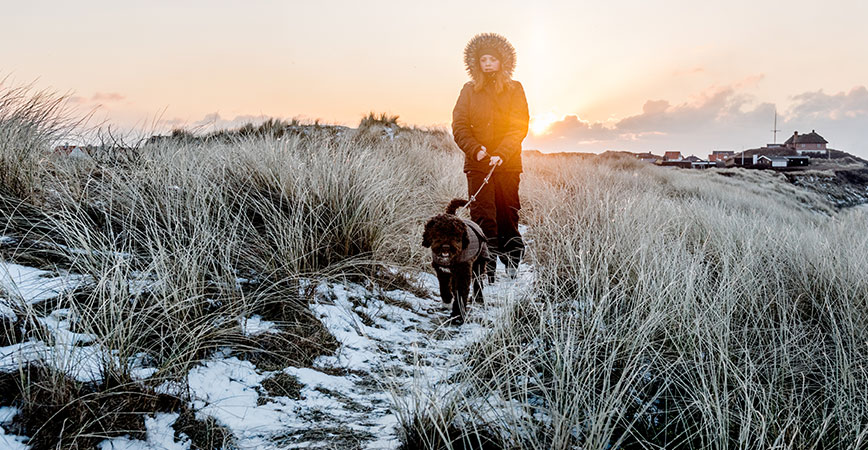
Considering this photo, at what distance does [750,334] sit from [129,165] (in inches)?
217

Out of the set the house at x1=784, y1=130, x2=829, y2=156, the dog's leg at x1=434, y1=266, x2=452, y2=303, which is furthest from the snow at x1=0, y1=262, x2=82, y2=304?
the house at x1=784, y1=130, x2=829, y2=156

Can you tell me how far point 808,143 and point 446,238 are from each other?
91119 mm

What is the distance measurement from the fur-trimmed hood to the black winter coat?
0.14 metres

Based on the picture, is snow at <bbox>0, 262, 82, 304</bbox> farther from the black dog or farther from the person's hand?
the person's hand

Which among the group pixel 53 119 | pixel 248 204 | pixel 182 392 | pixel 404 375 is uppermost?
pixel 53 119

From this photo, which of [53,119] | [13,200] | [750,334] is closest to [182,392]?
[13,200]

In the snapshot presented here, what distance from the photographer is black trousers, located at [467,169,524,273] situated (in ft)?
15.3

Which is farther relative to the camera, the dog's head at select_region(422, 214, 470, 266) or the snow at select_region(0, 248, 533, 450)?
Answer: the dog's head at select_region(422, 214, 470, 266)

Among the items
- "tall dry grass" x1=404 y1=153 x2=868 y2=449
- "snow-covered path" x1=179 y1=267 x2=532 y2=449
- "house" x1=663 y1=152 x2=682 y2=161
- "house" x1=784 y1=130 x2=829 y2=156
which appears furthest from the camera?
"house" x1=784 y1=130 x2=829 y2=156

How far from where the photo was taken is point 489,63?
180 inches

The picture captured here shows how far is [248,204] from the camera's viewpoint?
4051 millimetres

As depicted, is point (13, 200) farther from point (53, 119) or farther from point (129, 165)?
point (53, 119)

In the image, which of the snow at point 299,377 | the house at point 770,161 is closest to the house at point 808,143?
the house at point 770,161

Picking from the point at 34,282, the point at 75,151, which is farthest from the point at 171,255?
the point at 75,151
